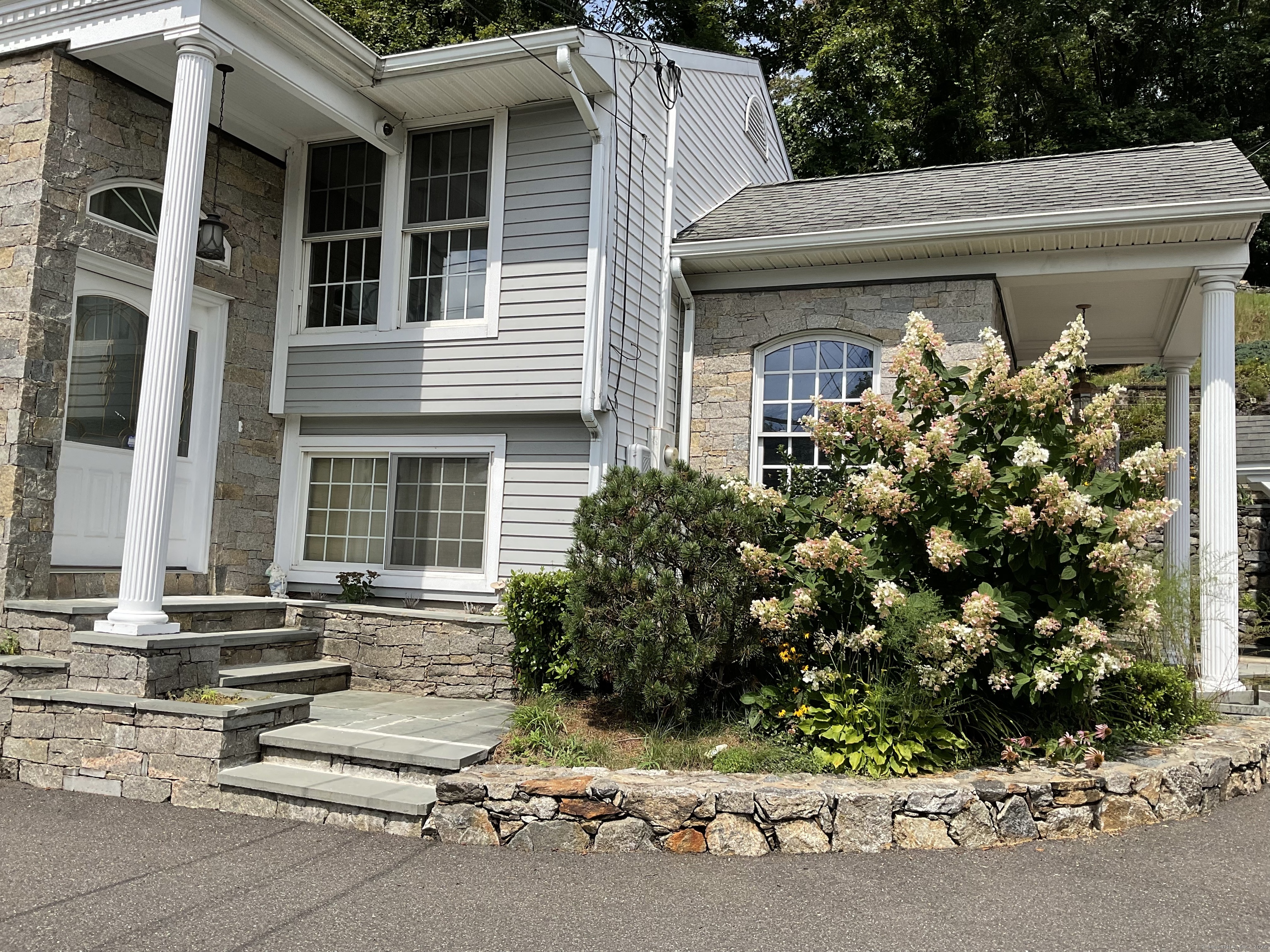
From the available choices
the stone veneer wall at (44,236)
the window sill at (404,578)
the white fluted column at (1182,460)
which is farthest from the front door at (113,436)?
the white fluted column at (1182,460)

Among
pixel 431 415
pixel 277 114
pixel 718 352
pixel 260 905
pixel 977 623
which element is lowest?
pixel 260 905

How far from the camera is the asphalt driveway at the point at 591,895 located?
12.0ft

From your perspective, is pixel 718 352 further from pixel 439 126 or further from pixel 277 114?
pixel 277 114

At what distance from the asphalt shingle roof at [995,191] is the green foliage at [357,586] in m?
4.12

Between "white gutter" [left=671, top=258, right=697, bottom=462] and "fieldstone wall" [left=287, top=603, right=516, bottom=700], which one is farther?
"white gutter" [left=671, top=258, right=697, bottom=462]

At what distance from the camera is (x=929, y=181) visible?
9398 millimetres

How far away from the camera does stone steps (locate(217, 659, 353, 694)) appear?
21.5 ft

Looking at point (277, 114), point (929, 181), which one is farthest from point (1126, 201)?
point (277, 114)

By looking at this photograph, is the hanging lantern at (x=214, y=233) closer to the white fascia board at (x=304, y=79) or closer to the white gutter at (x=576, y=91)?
the white fascia board at (x=304, y=79)

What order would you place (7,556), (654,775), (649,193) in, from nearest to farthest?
(654,775)
(7,556)
(649,193)

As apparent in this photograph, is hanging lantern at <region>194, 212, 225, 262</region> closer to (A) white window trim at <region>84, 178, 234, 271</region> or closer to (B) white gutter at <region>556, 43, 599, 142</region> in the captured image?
(A) white window trim at <region>84, 178, 234, 271</region>

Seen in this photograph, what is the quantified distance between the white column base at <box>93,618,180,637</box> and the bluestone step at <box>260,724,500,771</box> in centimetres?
100

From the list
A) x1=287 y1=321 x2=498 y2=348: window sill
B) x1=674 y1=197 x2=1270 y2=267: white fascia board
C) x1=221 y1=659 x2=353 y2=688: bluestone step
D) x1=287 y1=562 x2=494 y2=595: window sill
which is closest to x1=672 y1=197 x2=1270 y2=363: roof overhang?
x1=674 y1=197 x2=1270 y2=267: white fascia board

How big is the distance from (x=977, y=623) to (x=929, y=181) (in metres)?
5.81
